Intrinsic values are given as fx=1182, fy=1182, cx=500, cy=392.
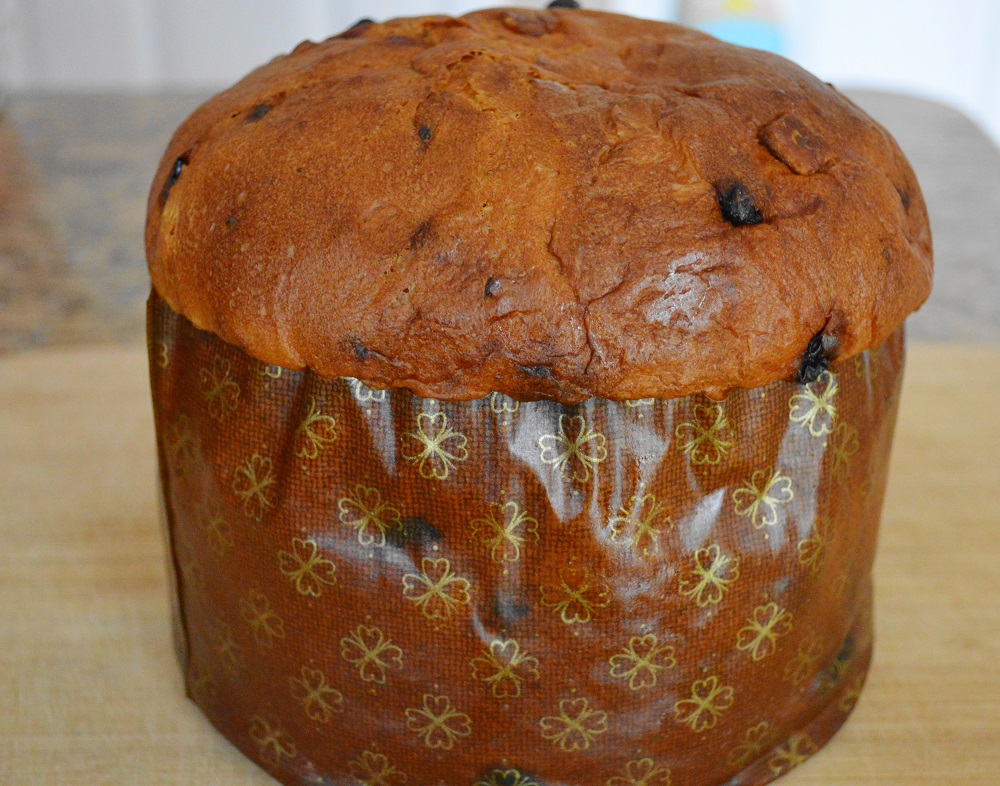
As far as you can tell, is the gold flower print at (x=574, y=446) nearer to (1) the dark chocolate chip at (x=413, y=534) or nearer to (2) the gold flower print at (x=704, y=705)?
(1) the dark chocolate chip at (x=413, y=534)

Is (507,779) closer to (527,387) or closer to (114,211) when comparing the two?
(527,387)

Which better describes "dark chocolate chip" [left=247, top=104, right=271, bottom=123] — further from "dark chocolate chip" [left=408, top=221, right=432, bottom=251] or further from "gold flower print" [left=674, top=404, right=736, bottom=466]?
"gold flower print" [left=674, top=404, right=736, bottom=466]

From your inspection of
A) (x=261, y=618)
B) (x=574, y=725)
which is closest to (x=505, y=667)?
(x=574, y=725)

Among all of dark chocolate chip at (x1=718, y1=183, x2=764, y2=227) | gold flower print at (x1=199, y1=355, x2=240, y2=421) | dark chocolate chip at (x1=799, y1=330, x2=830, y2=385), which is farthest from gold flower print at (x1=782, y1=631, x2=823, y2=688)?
gold flower print at (x1=199, y1=355, x2=240, y2=421)

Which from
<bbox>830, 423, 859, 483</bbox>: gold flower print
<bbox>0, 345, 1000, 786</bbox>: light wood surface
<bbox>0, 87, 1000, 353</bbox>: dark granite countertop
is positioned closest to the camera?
<bbox>830, 423, 859, 483</bbox>: gold flower print

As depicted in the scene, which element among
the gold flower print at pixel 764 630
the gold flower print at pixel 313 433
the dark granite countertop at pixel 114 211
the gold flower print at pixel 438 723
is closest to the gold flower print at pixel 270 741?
the gold flower print at pixel 438 723

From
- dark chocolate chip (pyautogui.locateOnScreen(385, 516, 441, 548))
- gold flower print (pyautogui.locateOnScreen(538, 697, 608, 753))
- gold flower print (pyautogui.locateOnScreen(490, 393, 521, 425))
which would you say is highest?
gold flower print (pyautogui.locateOnScreen(490, 393, 521, 425))
